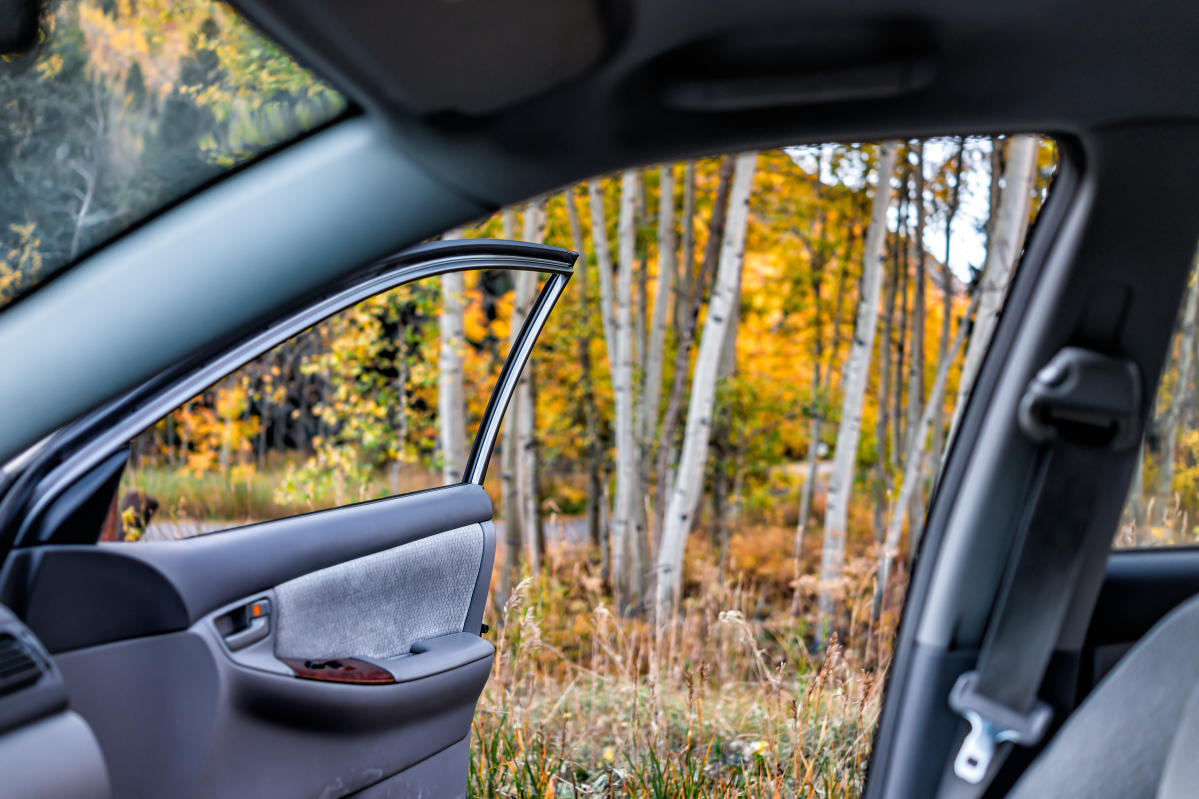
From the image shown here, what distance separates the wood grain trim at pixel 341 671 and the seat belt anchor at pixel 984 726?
1.13m

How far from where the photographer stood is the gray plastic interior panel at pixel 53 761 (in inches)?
41.7

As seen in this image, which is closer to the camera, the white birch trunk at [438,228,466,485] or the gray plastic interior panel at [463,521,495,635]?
the gray plastic interior panel at [463,521,495,635]

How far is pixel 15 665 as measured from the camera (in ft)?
3.59

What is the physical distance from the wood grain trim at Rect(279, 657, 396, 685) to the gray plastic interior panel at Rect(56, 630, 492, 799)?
17 millimetres

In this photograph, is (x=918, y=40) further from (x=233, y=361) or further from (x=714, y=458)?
(x=714, y=458)

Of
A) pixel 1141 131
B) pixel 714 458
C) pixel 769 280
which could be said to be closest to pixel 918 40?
pixel 1141 131

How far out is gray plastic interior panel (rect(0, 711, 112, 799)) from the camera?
3.47 ft

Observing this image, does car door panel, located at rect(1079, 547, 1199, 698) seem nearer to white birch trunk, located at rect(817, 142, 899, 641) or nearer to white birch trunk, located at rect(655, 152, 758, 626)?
white birch trunk, located at rect(655, 152, 758, 626)

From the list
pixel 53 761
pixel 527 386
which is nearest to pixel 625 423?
pixel 527 386

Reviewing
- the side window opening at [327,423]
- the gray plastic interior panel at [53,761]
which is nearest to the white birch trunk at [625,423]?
the side window opening at [327,423]

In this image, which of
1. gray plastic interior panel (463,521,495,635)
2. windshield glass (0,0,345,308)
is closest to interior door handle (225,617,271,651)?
gray plastic interior panel (463,521,495,635)

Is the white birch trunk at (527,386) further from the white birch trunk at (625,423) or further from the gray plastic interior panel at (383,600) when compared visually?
the gray plastic interior panel at (383,600)

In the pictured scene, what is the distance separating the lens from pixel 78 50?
0.96 metres

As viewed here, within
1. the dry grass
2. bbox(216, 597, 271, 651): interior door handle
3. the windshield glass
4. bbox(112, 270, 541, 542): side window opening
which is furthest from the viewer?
the dry grass
